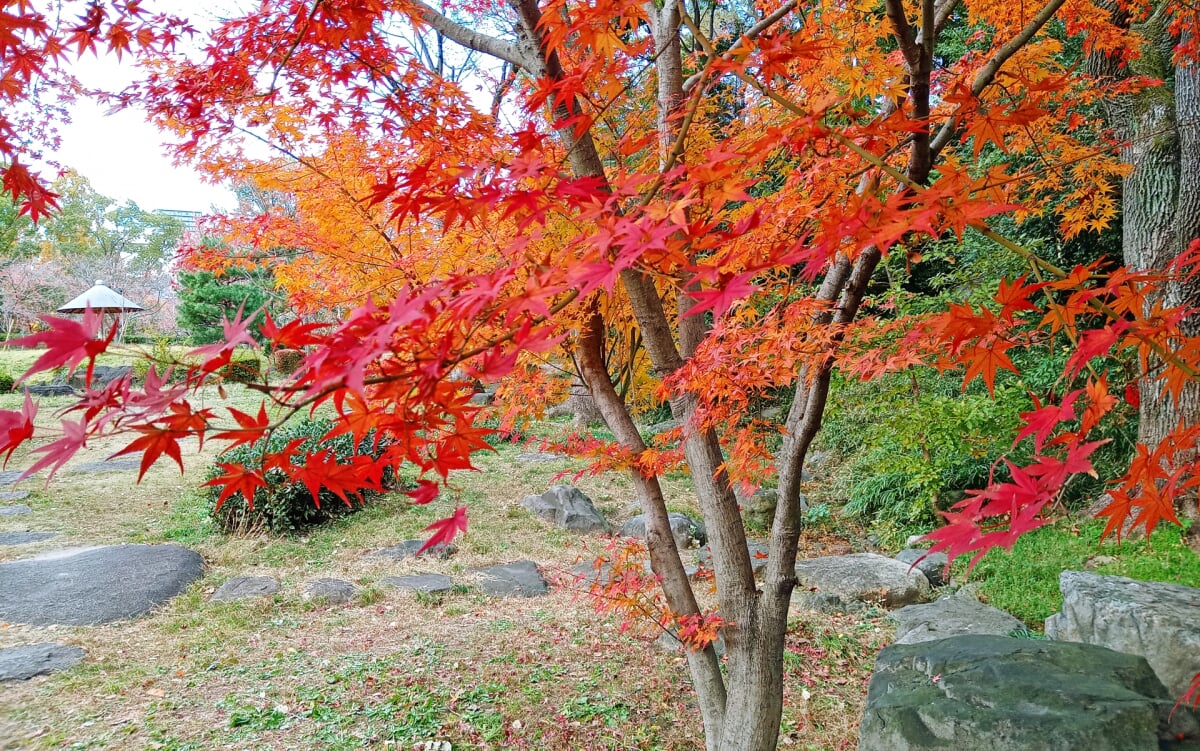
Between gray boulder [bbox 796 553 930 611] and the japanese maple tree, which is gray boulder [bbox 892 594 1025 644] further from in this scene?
the japanese maple tree

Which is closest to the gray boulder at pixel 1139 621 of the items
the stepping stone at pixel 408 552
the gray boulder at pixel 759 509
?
the gray boulder at pixel 759 509

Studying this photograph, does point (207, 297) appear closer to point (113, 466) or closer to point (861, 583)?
point (113, 466)

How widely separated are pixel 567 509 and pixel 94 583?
3.70 metres

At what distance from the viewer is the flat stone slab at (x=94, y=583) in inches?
165

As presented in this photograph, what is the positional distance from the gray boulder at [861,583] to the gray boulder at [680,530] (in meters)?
1.11

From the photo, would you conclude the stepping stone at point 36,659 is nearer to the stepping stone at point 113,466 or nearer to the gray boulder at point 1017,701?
the gray boulder at point 1017,701

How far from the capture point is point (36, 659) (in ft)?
11.6

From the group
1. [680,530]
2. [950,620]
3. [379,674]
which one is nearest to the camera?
[379,674]

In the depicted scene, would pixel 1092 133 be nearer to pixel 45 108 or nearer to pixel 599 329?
pixel 599 329

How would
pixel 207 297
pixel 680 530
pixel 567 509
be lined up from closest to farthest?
1. pixel 680 530
2. pixel 567 509
3. pixel 207 297

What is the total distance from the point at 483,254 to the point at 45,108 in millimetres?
4726

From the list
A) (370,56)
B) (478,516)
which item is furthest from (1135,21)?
(478,516)

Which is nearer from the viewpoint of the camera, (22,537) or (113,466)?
(22,537)

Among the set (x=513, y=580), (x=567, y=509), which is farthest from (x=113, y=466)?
(x=513, y=580)
